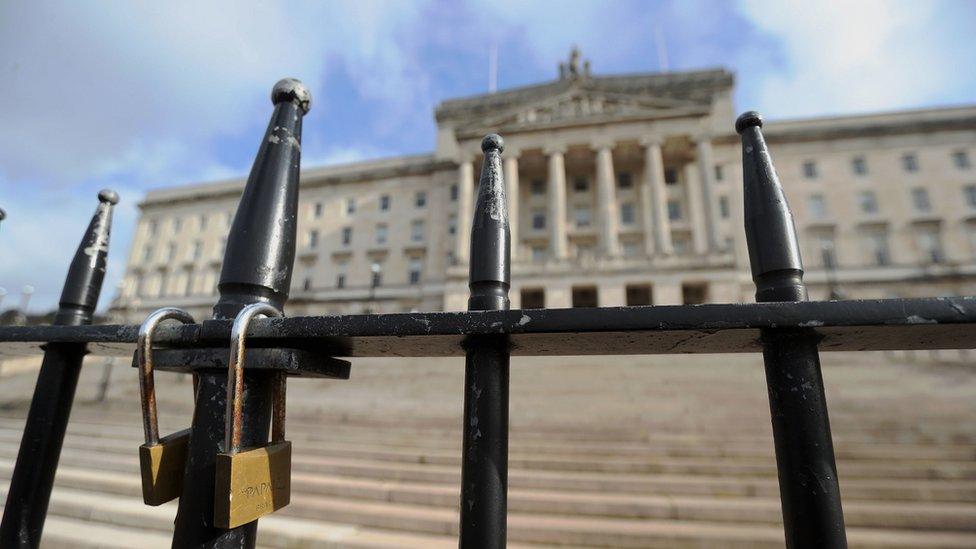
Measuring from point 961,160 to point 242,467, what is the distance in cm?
5668

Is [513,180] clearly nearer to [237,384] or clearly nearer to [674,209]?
[674,209]

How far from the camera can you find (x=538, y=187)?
141ft

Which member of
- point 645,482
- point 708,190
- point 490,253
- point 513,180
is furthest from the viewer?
point 513,180

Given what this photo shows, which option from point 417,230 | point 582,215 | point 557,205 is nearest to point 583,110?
point 582,215

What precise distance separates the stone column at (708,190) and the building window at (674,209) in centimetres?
313

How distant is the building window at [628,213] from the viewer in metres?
40.4

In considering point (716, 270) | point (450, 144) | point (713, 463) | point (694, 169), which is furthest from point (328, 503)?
point (450, 144)

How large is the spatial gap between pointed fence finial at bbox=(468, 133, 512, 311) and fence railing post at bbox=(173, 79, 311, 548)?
673 millimetres

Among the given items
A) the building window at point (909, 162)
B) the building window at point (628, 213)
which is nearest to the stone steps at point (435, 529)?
the building window at point (628, 213)

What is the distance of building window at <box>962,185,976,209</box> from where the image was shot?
37.6m

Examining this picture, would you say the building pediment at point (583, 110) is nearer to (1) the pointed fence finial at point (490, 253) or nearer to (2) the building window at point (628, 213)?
(2) the building window at point (628, 213)

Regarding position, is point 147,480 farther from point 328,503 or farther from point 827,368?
point 827,368

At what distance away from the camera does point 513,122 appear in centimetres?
3969

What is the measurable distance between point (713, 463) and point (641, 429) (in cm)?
201
